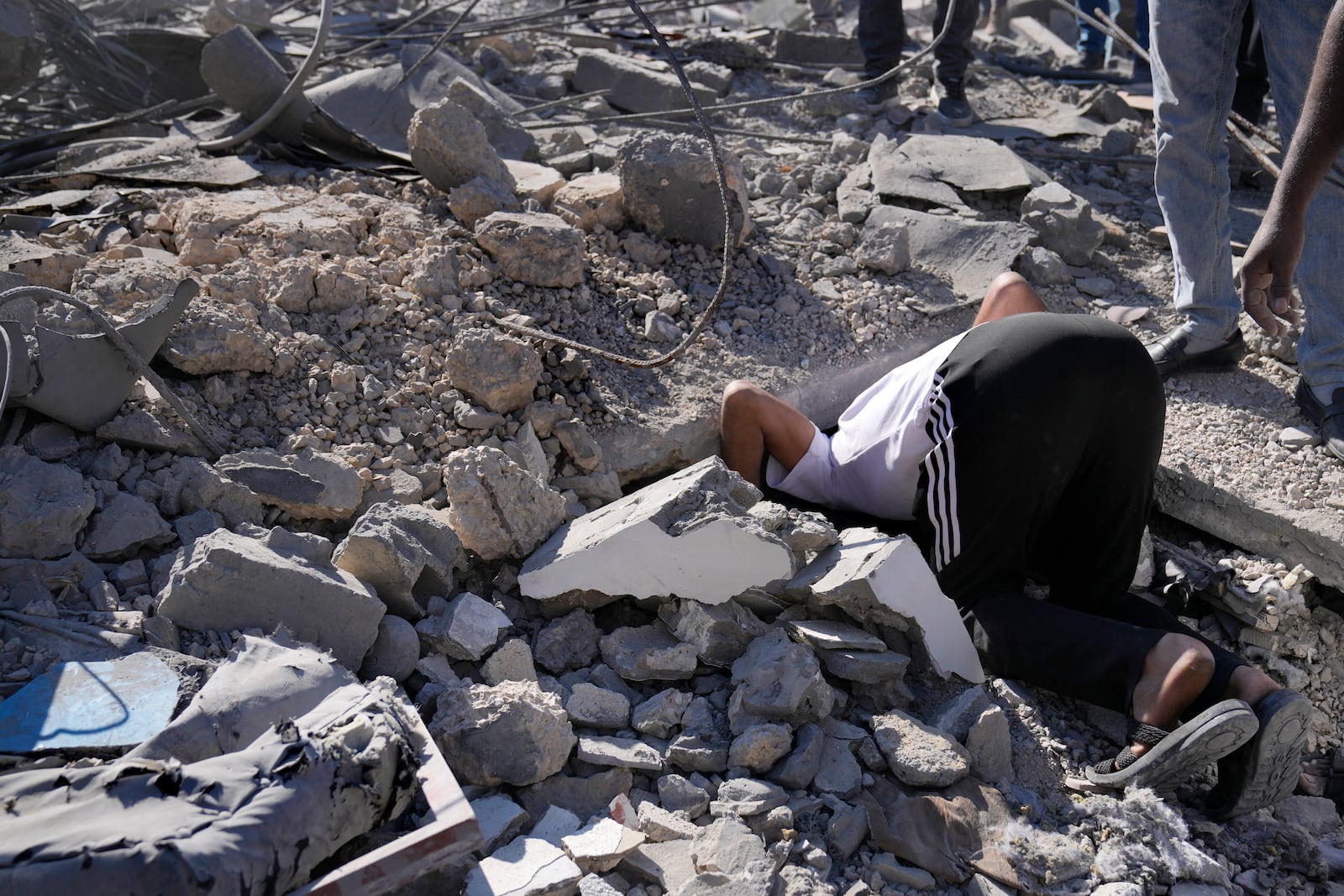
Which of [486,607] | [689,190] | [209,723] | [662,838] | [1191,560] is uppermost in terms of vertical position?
[689,190]

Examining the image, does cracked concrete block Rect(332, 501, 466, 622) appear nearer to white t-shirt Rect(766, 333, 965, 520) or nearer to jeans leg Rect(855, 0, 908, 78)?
white t-shirt Rect(766, 333, 965, 520)

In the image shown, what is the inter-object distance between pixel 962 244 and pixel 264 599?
2.74m

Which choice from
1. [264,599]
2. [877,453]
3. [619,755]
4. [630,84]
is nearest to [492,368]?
[264,599]

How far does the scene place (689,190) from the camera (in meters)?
3.51

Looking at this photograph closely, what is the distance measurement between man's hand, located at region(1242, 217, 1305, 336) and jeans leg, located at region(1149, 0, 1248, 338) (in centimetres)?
89

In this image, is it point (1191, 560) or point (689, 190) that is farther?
point (689, 190)

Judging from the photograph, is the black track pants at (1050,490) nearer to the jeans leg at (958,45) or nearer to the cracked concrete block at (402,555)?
the cracked concrete block at (402,555)

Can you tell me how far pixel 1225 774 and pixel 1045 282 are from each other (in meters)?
2.04

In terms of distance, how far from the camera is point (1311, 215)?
2.77 meters

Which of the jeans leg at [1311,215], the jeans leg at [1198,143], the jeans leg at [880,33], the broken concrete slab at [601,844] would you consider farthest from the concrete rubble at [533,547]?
the jeans leg at [880,33]

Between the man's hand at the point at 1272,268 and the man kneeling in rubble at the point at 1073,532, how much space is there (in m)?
0.28

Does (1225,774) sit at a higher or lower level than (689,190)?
lower

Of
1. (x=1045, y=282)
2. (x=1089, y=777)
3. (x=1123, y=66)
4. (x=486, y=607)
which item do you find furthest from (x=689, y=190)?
(x=1123, y=66)

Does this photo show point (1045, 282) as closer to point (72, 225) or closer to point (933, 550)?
point (933, 550)
